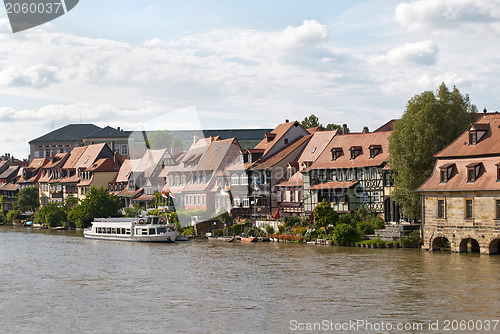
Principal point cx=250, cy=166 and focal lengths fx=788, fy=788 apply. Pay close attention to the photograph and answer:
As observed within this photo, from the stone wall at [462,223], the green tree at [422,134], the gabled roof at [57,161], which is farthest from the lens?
the gabled roof at [57,161]

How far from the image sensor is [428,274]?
4612 centimetres

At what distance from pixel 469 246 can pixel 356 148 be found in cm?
2034

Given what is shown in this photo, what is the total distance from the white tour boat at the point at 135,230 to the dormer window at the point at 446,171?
98.6 feet

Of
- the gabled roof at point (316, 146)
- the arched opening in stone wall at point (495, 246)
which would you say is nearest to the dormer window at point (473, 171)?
the arched opening in stone wall at point (495, 246)

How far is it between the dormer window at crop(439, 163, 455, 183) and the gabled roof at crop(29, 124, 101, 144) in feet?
459

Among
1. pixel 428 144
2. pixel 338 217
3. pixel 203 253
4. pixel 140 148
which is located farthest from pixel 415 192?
pixel 140 148

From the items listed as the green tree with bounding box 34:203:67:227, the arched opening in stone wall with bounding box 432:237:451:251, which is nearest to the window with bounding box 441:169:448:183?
the arched opening in stone wall with bounding box 432:237:451:251

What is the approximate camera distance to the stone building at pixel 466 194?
5438 cm

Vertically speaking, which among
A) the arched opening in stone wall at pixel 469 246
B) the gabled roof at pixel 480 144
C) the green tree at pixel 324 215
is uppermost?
the gabled roof at pixel 480 144

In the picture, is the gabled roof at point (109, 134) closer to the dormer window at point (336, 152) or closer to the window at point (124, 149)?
the window at point (124, 149)

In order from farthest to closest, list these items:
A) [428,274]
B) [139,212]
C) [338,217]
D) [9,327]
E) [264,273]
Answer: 1. [139,212]
2. [338,217]
3. [264,273]
4. [428,274]
5. [9,327]

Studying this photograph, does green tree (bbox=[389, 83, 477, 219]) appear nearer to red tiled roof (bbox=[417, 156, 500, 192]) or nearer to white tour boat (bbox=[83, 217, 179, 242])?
red tiled roof (bbox=[417, 156, 500, 192])

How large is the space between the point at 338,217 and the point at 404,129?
1096 cm

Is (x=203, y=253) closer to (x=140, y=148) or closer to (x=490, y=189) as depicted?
(x=490, y=189)
